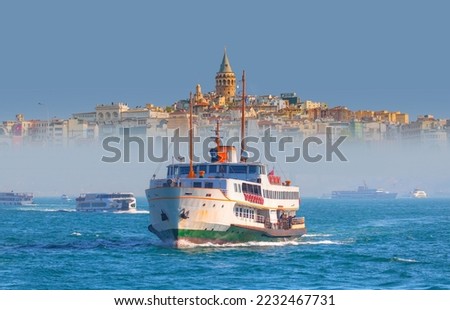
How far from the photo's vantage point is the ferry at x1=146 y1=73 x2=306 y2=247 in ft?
192

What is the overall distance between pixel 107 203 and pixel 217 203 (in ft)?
330

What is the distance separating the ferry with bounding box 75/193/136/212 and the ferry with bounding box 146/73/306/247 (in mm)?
90351

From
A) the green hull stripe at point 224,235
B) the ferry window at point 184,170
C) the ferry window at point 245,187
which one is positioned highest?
the ferry window at point 184,170

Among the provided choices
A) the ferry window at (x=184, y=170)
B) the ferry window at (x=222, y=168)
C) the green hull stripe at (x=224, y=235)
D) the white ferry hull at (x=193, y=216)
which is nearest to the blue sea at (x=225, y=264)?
the green hull stripe at (x=224, y=235)

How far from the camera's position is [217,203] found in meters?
59.3

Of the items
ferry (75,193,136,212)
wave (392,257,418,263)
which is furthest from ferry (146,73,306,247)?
ferry (75,193,136,212)

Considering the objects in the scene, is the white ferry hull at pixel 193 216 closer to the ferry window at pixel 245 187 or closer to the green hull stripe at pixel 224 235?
the green hull stripe at pixel 224 235

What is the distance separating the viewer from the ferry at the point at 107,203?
6176 inches

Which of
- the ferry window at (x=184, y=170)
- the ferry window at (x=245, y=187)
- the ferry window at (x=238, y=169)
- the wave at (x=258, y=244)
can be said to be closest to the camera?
the wave at (x=258, y=244)

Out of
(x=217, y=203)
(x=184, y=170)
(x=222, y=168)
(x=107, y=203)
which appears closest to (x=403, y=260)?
(x=217, y=203)

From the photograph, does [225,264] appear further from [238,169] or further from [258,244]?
[238,169]

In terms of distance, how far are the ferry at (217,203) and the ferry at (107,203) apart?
296ft
